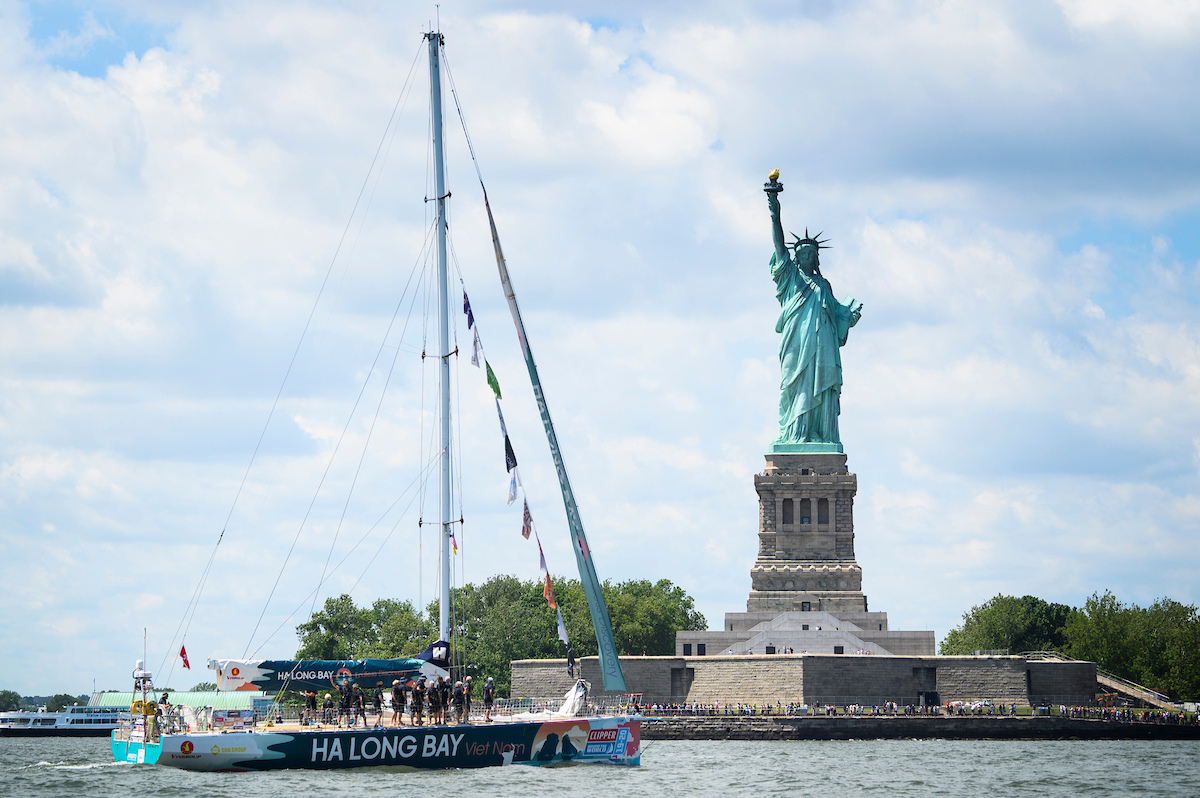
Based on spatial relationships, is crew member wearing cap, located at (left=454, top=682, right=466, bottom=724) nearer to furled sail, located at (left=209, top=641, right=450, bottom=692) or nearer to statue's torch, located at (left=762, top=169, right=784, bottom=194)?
furled sail, located at (left=209, top=641, right=450, bottom=692)

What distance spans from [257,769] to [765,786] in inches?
546

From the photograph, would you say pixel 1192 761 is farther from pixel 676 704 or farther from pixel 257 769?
pixel 257 769

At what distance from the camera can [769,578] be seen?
81.9m

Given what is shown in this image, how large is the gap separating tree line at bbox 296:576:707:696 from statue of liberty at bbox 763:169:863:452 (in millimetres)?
18699

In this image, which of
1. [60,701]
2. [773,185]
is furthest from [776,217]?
[60,701]

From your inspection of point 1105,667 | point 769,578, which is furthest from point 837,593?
point 1105,667

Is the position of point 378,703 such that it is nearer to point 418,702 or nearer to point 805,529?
point 418,702

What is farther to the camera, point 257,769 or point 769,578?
point 769,578

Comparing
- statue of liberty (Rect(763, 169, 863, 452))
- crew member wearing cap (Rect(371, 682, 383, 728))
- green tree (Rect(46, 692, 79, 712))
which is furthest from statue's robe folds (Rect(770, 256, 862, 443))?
green tree (Rect(46, 692, 79, 712))

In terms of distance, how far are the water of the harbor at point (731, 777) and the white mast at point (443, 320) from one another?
495 centimetres

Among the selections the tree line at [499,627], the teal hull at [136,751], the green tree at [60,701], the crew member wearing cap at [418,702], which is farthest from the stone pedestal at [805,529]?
the green tree at [60,701]

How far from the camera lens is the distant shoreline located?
6475cm

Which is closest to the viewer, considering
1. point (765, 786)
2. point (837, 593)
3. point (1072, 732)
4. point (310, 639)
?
point (765, 786)

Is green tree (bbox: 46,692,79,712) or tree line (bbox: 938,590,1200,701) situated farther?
green tree (bbox: 46,692,79,712)
